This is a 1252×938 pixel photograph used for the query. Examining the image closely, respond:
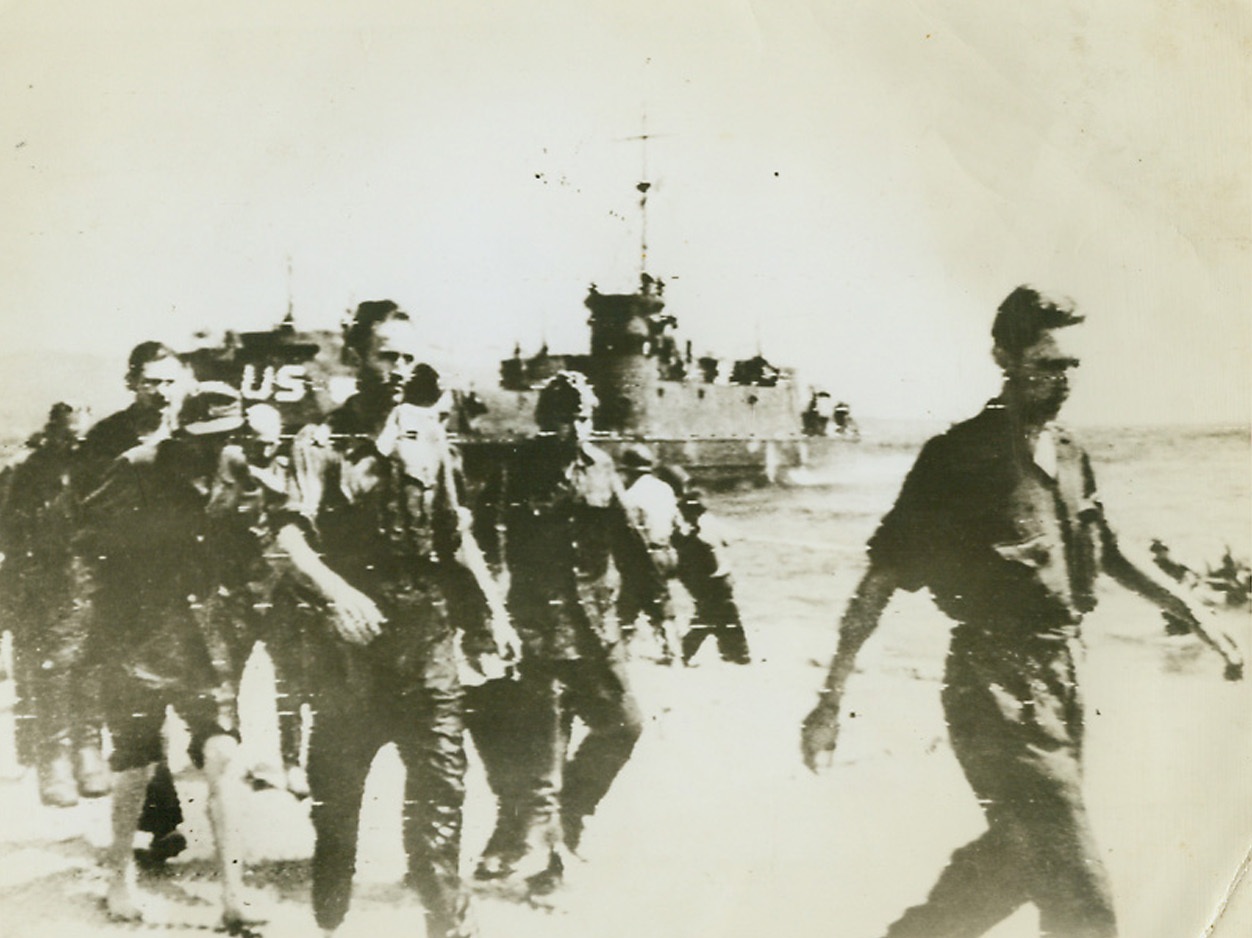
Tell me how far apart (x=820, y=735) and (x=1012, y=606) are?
1.18ft

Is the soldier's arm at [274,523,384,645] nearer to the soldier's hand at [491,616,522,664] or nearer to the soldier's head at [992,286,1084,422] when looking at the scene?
the soldier's hand at [491,616,522,664]

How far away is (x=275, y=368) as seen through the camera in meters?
1.56

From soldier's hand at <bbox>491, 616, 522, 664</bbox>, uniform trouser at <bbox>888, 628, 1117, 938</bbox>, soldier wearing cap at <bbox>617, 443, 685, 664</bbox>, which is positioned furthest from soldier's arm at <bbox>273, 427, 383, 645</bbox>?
uniform trouser at <bbox>888, 628, 1117, 938</bbox>

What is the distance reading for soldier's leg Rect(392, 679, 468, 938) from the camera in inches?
61.7

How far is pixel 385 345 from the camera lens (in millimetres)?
1566

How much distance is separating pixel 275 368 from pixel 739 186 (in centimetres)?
77

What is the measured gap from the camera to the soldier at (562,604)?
5.15ft

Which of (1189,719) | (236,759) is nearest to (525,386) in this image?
(236,759)

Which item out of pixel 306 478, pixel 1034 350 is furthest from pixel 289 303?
pixel 1034 350

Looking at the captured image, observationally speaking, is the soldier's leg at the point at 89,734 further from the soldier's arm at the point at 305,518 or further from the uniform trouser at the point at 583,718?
the uniform trouser at the point at 583,718

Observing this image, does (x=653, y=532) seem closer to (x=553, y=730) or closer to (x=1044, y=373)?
(x=553, y=730)

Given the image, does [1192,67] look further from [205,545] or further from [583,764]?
[205,545]

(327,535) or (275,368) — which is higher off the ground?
(275,368)

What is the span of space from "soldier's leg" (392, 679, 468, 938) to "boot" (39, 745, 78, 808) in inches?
20.1
